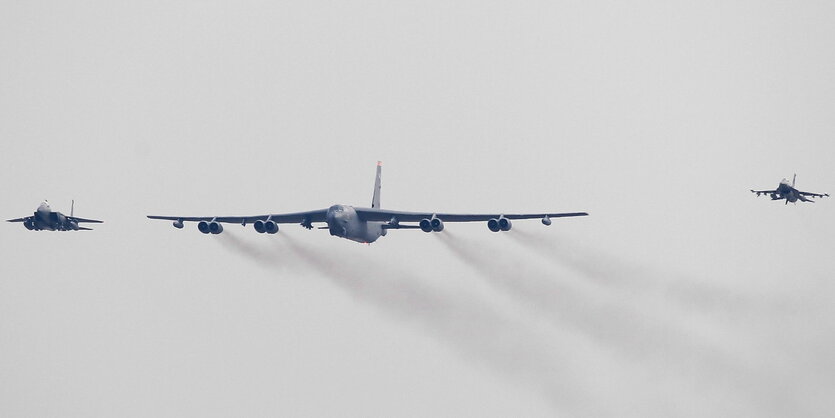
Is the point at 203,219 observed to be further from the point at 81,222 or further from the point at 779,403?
the point at 779,403

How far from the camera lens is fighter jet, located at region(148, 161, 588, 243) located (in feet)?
285

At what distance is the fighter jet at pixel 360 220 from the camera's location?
86.8 metres

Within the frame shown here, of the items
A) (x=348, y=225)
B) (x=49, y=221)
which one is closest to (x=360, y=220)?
(x=348, y=225)

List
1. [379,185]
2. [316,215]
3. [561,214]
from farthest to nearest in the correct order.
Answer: [379,185], [316,215], [561,214]

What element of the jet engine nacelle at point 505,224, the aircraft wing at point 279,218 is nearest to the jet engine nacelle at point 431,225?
the jet engine nacelle at point 505,224

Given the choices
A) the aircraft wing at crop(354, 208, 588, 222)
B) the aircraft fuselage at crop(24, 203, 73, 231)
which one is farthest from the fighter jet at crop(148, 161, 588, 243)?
the aircraft fuselage at crop(24, 203, 73, 231)

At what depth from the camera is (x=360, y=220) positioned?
90438 mm

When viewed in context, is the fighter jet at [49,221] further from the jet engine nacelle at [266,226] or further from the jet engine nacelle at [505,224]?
the jet engine nacelle at [505,224]

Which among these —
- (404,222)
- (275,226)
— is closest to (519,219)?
(404,222)

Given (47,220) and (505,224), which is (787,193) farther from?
(47,220)

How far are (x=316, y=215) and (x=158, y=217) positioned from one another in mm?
10591

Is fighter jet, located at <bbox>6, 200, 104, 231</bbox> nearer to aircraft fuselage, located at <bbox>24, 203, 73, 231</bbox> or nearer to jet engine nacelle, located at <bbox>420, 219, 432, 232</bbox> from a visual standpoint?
aircraft fuselage, located at <bbox>24, 203, 73, 231</bbox>

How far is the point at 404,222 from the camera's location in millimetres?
92750

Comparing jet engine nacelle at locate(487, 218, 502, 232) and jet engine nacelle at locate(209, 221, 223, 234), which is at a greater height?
jet engine nacelle at locate(487, 218, 502, 232)
